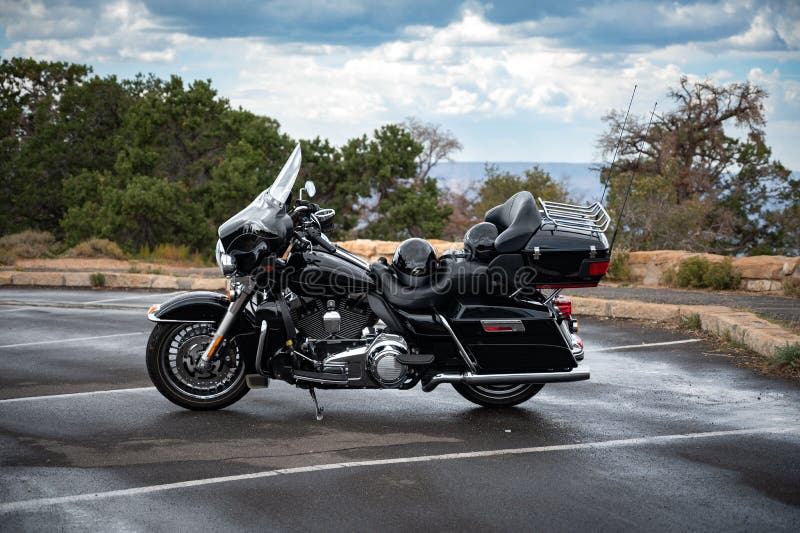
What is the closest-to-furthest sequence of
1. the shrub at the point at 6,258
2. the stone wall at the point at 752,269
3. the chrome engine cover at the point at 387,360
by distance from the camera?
the chrome engine cover at the point at 387,360 → the stone wall at the point at 752,269 → the shrub at the point at 6,258

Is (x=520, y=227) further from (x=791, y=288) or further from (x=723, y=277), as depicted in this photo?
(x=723, y=277)

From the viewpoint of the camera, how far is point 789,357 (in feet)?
27.3

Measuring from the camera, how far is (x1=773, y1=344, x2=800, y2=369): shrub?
830cm

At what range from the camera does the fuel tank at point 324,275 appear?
6.56 m

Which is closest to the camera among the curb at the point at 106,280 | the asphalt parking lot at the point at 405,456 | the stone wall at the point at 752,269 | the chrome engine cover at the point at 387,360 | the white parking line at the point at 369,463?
the asphalt parking lot at the point at 405,456

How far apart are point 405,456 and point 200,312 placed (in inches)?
81.8

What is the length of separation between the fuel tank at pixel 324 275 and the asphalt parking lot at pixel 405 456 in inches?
40.5

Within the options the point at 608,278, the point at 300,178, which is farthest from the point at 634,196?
the point at 608,278

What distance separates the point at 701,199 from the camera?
1156 inches

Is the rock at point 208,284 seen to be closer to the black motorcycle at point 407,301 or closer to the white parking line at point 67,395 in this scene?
the white parking line at point 67,395

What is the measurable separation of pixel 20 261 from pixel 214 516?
15.9 meters

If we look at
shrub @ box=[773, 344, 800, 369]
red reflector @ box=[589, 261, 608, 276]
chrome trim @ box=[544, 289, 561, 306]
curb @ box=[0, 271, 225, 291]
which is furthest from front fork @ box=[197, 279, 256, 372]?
curb @ box=[0, 271, 225, 291]

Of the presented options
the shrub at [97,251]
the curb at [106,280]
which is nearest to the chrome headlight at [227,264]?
the curb at [106,280]

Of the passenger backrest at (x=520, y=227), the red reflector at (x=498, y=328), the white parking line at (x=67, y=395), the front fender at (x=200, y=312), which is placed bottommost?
the white parking line at (x=67, y=395)
